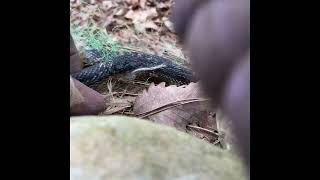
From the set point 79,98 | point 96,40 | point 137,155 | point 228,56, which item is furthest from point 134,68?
point 228,56

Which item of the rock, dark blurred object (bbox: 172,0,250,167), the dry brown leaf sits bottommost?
the rock

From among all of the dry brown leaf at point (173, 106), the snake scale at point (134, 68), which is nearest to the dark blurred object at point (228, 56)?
the dry brown leaf at point (173, 106)

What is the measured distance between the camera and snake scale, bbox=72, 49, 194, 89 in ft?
6.47

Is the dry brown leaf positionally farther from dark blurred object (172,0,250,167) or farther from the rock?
dark blurred object (172,0,250,167)

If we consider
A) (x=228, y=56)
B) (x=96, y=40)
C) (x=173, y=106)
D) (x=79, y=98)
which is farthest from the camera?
(x=96, y=40)

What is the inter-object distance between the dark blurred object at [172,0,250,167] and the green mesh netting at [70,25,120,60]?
1.53m

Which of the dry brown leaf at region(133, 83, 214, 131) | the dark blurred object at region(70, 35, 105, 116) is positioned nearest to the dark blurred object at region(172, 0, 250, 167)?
the dark blurred object at region(70, 35, 105, 116)

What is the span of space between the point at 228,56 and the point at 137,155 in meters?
0.40

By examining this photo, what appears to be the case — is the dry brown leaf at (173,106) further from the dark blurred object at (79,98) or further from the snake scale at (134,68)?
the dark blurred object at (79,98)

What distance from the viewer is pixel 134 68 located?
211 centimetres

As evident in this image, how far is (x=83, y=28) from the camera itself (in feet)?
8.72

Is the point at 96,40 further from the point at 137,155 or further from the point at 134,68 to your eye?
the point at 137,155
